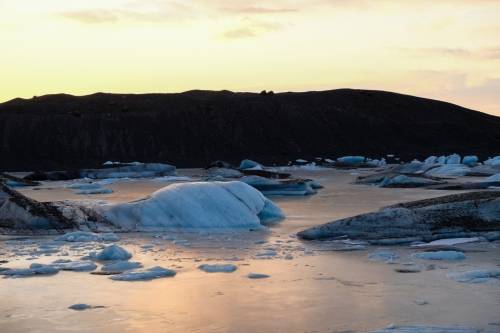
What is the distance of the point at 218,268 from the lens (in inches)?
351

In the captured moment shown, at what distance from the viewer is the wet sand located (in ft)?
21.2

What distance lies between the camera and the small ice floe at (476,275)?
8.12m

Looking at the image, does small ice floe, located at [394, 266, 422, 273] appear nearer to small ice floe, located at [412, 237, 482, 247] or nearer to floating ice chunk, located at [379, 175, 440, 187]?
small ice floe, located at [412, 237, 482, 247]

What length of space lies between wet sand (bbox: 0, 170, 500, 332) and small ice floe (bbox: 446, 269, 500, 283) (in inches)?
6.0

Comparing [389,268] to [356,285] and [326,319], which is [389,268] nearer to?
[356,285]

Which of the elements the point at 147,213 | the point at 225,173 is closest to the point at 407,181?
the point at 225,173

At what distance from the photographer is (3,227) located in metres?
12.5

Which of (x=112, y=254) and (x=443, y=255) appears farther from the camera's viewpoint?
(x=112, y=254)

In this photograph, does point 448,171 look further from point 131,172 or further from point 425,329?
point 425,329

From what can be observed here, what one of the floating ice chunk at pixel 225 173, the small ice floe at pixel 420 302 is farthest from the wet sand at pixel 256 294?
the floating ice chunk at pixel 225 173

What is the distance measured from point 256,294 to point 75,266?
102 inches

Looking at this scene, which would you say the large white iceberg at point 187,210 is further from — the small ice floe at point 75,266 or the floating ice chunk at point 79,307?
the floating ice chunk at point 79,307

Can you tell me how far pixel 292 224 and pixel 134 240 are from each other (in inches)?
131

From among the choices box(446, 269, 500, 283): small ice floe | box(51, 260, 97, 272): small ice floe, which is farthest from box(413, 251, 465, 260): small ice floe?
box(51, 260, 97, 272): small ice floe
